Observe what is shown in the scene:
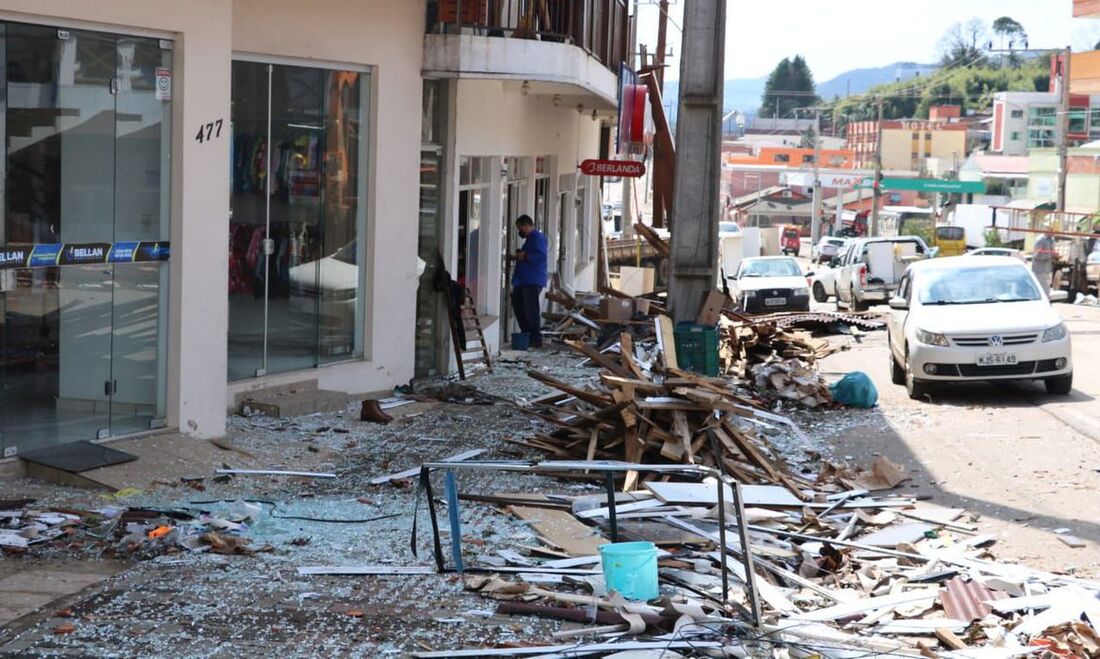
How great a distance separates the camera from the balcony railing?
16.2 m

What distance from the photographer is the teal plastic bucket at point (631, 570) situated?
745cm

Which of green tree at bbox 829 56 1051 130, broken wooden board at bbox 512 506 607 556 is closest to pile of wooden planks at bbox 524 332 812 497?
broken wooden board at bbox 512 506 607 556

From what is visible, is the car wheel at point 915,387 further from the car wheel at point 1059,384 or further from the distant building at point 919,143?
the distant building at point 919,143

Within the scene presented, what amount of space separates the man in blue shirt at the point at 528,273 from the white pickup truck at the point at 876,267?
1799cm

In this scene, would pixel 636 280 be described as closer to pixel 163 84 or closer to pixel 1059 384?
pixel 1059 384

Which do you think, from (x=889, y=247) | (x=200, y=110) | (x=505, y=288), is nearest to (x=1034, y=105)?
(x=889, y=247)

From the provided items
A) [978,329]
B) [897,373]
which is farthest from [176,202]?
[897,373]

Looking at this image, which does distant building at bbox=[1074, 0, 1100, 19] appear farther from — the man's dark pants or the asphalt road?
the man's dark pants

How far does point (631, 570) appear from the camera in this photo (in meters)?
7.46

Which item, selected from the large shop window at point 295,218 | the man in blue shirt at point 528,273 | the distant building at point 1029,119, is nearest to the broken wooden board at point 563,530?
the large shop window at point 295,218

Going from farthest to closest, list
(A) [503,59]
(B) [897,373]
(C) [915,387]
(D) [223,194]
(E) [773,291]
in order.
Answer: (E) [773,291], (B) [897,373], (C) [915,387], (A) [503,59], (D) [223,194]

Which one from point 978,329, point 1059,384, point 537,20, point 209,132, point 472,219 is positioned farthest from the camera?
point 472,219

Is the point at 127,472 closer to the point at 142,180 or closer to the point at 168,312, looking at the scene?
the point at 168,312

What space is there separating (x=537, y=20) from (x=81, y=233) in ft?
29.6
